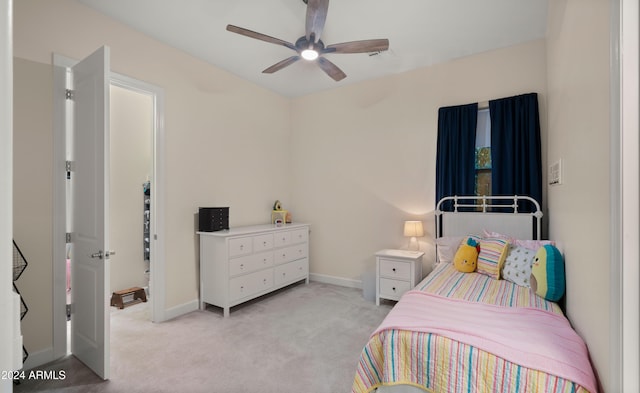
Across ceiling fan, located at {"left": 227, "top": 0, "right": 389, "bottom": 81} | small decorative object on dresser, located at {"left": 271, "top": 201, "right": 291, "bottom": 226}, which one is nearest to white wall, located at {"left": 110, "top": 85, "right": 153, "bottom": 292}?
small decorative object on dresser, located at {"left": 271, "top": 201, "right": 291, "bottom": 226}

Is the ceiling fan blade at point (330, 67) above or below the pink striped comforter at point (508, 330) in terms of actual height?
above

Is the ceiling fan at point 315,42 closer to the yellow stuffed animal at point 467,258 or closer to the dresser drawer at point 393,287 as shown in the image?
the yellow stuffed animal at point 467,258

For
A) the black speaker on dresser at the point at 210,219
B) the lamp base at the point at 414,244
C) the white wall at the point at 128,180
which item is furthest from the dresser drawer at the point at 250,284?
the lamp base at the point at 414,244

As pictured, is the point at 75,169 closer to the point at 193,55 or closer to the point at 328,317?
the point at 193,55

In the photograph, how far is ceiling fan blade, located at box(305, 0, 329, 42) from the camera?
2.01 metres

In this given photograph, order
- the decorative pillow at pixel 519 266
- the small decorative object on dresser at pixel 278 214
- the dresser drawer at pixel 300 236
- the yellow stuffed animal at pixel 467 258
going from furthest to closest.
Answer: the small decorative object on dresser at pixel 278 214, the dresser drawer at pixel 300 236, the yellow stuffed animal at pixel 467 258, the decorative pillow at pixel 519 266

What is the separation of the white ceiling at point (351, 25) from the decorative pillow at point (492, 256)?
2000 millimetres

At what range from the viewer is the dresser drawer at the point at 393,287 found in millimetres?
3414

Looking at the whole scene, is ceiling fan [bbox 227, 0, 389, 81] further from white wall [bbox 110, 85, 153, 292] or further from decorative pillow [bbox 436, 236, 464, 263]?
white wall [bbox 110, 85, 153, 292]

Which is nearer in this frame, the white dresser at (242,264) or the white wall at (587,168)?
the white wall at (587,168)

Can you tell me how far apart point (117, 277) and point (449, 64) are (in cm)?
493

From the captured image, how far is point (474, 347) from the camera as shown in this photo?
53.9 inches

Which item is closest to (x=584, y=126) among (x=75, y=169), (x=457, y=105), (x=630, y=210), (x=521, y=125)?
(x=630, y=210)

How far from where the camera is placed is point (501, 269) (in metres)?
2.53
